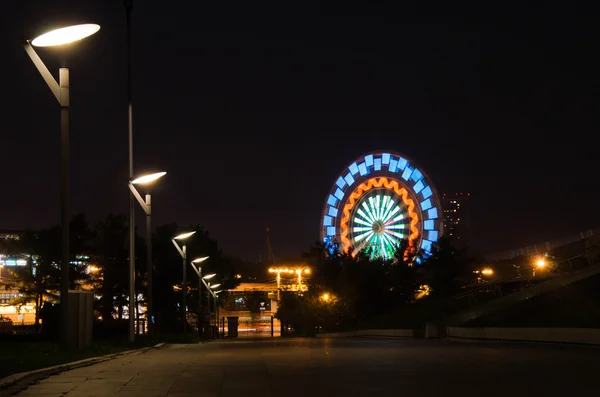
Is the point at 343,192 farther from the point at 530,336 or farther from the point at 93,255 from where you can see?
the point at 530,336

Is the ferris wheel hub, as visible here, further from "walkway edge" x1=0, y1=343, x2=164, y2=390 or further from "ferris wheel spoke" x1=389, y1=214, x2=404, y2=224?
"walkway edge" x1=0, y1=343, x2=164, y2=390

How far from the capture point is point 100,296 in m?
72.6

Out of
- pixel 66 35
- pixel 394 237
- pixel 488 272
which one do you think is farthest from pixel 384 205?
pixel 66 35

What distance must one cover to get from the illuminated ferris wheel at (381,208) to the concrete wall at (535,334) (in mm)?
41883

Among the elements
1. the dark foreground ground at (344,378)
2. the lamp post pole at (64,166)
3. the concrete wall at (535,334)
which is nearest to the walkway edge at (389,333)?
the concrete wall at (535,334)

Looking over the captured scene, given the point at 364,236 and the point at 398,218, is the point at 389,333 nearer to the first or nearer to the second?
the point at 398,218

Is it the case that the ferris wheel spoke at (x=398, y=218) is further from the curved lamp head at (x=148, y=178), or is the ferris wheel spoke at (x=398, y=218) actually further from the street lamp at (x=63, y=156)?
the street lamp at (x=63, y=156)

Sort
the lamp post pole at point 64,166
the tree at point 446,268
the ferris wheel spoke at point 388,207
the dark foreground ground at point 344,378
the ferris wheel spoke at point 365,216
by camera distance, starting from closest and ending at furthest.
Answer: the dark foreground ground at point 344,378
the lamp post pole at point 64,166
the tree at point 446,268
the ferris wheel spoke at point 388,207
the ferris wheel spoke at point 365,216

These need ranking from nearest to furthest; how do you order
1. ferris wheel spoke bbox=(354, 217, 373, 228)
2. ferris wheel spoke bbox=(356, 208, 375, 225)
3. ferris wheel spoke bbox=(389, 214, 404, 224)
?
ferris wheel spoke bbox=(389, 214, 404, 224) → ferris wheel spoke bbox=(356, 208, 375, 225) → ferris wheel spoke bbox=(354, 217, 373, 228)

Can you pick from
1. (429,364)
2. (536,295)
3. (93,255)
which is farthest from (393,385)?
(93,255)

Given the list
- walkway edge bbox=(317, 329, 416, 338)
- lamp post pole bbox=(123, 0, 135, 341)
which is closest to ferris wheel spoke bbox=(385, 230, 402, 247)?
walkway edge bbox=(317, 329, 416, 338)

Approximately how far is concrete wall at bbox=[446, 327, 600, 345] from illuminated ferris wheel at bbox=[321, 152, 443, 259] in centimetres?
4188

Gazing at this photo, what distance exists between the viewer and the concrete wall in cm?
2761

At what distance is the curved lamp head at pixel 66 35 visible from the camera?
20.0m
